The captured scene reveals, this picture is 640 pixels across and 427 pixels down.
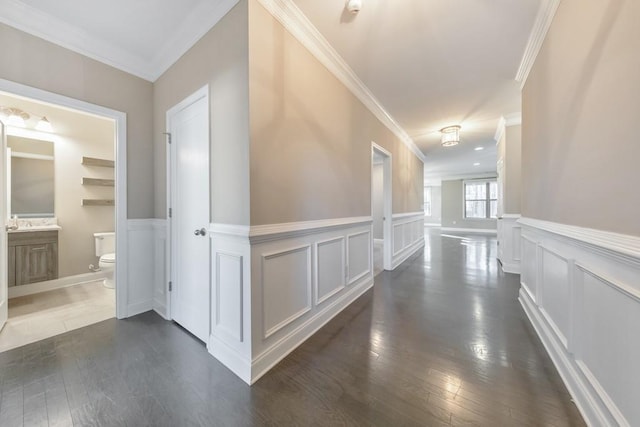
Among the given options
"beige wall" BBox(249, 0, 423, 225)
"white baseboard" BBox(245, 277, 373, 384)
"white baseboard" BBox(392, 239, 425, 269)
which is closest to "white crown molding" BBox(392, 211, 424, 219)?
"white baseboard" BBox(392, 239, 425, 269)

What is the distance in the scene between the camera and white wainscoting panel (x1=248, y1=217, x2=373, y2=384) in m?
1.53

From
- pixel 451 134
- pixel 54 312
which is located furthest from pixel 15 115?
pixel 451 134

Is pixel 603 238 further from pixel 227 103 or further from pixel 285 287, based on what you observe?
pixel 227 103

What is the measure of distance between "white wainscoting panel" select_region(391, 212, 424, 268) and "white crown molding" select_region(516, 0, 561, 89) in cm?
255

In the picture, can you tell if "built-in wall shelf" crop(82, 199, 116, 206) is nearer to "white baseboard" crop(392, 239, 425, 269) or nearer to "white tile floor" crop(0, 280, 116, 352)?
"white tile floor" crop(0, 280, 116, 352)

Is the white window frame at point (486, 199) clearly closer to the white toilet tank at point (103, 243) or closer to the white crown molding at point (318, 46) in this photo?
the white crown molding at point (318, 46)

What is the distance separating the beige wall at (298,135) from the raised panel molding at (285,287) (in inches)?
12.2

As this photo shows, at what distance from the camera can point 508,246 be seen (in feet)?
13.2

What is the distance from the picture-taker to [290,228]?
175 centimetres

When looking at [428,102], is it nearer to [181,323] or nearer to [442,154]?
[442,154]

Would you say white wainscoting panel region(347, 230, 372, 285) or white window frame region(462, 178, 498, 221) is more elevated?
white window frame region(462, 178, 498, 221)

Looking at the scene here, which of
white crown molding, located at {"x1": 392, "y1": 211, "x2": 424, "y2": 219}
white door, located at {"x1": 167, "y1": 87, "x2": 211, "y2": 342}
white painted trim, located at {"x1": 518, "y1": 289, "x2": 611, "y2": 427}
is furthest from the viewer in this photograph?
white crown molding, located at {"x1": 392, "y1": 211, "x2": 424, "y2": 219}

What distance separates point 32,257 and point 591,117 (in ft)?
18.1

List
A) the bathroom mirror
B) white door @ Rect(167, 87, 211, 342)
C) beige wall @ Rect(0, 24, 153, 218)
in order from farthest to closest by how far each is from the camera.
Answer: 1. the bathroom mirror
2. white door @ Rect(167, 87, 211, 342)
3. beige wall @ Rect(0, 24, 153, 218)
